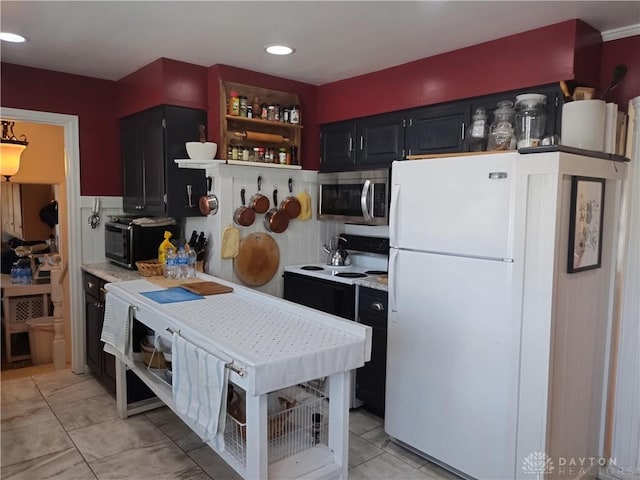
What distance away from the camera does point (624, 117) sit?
239 cm

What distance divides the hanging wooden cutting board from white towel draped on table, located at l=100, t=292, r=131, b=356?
938 millimetres

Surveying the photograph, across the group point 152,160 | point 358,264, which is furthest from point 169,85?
point 358,264

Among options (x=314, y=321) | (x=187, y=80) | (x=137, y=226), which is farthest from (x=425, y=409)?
(x=187, y=80)

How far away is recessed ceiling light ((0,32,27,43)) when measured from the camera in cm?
269

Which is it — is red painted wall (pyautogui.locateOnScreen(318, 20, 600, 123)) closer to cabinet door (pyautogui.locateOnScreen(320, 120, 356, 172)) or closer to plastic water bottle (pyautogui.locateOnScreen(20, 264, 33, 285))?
cabinet door (pyautogui.locateOnScreen(320, 120, 356, 172))

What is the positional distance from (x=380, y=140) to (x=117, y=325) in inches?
81.9

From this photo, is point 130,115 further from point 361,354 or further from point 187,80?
point 361,354

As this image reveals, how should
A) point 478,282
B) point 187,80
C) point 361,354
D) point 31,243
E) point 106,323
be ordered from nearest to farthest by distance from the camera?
point 361,354, point 478,282, point 106,323, point 187,80, point 31,243

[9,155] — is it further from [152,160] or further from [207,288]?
[207,288]

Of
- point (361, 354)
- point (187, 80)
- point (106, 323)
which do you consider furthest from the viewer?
point (187, 80)

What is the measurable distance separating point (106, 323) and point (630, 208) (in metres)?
2.94

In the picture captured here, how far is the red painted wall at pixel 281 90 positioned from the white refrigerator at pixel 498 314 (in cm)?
129

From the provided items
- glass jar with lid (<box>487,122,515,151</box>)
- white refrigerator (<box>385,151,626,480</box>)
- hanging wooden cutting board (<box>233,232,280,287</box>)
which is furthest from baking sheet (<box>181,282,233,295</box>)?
glass jar with lid (<box>487,122,515,151</box>)

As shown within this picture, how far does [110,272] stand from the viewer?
11.0 ft
